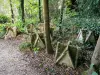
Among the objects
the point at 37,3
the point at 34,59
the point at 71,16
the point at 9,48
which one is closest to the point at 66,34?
the point at 71,16

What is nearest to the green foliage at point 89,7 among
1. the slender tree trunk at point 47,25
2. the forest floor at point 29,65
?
the slender tree trunk at point 47,25

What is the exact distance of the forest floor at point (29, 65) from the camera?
470 cm

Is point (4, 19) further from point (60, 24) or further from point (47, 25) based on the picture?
point (47, 25)

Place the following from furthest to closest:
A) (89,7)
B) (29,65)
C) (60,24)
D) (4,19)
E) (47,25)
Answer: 1. (4,19)
2. (89,7)
3. (60,24)
4. (47,25)
5. (29,65)

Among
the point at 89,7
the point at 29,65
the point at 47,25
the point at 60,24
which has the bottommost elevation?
the point at 29,65

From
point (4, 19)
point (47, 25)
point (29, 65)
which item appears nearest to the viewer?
point (29, 65)

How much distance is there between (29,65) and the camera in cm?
520

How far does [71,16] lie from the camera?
30.2 ft

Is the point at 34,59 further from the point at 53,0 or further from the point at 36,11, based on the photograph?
the point at 36,11

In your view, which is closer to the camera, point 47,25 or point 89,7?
point 47,25

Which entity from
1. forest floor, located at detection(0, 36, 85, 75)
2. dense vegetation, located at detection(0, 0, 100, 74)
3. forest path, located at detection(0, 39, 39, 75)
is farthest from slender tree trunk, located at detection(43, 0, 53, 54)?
forest path, located at detection(0, 39, 39, 75)

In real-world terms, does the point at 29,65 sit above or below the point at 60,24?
below

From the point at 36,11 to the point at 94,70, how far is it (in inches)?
350

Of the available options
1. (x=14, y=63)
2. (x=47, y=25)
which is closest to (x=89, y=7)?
(x=47, y=25)
